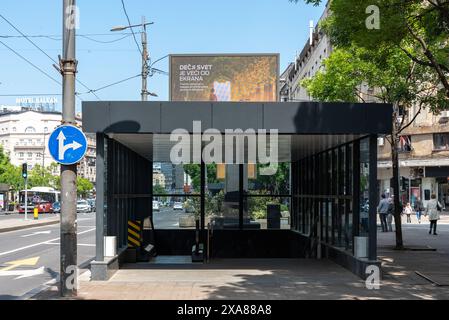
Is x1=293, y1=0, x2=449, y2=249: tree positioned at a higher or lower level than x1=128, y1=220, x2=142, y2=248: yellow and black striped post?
higher

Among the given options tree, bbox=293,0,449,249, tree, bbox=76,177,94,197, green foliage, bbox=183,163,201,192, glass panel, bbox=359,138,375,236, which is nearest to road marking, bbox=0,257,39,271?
green foliage, bbox=183,163,201,192

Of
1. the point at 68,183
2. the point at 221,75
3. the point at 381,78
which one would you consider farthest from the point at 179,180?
the point at 68,183

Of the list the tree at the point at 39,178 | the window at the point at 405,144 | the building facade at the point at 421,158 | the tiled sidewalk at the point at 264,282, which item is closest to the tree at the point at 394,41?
the tiled sidewalk at the point at 264,282

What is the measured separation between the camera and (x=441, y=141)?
49156 mm

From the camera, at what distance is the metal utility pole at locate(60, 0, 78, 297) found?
376 inches

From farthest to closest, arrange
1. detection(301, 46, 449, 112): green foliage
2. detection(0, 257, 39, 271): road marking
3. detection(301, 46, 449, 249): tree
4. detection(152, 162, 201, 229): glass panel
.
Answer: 1. detection(152, 162, 201, 229): glass panel
2. detection(301, 46, 449, 112): green foliage
3. detection(301, 46, 449, 249): tree
4. detection(0, 257, 39, 271): road marking

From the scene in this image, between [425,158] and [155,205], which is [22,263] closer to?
[155,205]

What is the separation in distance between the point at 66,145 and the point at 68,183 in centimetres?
61

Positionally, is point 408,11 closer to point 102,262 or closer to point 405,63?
point 405,63

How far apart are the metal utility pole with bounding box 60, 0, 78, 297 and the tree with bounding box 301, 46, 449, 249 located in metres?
8.42

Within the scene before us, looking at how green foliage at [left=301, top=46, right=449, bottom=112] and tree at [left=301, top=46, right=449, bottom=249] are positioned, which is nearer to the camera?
tree at [left=301, top=46, right=449, bottom=249]

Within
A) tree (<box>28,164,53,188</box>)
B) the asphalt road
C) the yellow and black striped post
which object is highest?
tree (<box>28,164,53,188</box>)

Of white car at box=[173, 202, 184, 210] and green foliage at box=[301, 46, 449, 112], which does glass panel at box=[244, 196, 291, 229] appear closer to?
white car at box=[173, 202, 184, 210]
